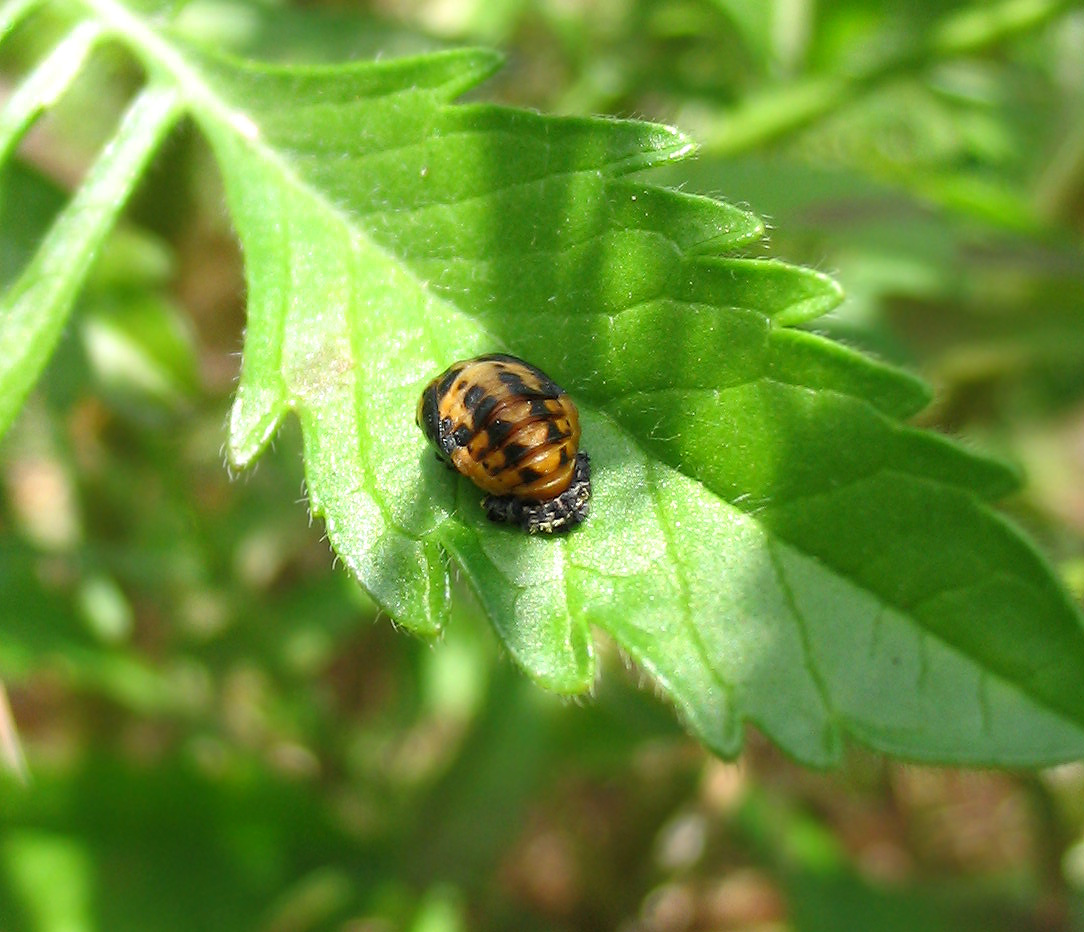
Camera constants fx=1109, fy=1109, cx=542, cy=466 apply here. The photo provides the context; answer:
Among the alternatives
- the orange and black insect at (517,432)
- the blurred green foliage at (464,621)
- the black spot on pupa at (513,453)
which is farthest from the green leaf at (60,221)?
the black spot on pupa at (513,453)

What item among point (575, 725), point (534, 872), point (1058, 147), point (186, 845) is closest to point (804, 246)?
point (1058, 147)

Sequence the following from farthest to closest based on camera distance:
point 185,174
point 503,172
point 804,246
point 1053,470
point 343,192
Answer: point 1053,470, point 804,246, point 185,174, point 343,192, point 503,172

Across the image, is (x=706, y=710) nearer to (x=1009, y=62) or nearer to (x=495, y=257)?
(x=495, y=257)

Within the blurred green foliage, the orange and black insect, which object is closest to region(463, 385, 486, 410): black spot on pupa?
the orange and black insect

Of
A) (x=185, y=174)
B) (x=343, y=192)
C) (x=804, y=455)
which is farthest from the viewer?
(x=185, y=174)

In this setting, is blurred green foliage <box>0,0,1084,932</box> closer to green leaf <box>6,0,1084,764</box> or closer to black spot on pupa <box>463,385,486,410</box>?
green leaf <box>6,0,1084,764</box>

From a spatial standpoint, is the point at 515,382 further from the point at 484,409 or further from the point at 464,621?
the point at 464,621

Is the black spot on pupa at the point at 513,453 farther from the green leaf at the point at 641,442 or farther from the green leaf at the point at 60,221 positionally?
the green leaf at the point at 60,221
